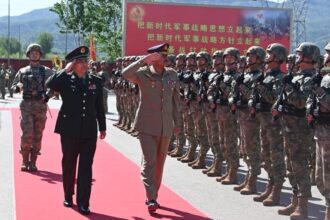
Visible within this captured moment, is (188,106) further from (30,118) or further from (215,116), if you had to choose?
(30,118)

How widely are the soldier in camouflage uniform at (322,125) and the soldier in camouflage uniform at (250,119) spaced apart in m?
1.92

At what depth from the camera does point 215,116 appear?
1005cm

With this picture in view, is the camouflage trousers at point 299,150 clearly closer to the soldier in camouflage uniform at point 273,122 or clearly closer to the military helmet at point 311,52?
the soldier in camouflage uniform at point 273,122

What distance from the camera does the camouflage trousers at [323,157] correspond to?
21.7 feet

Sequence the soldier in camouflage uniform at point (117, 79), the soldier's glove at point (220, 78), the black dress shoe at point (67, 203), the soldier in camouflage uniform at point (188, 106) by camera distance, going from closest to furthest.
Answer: the black dress shoe at point (67, 203) → the soldier's glove at point (220, 78) → the soldier in camouflage uniform at point (188, 106) → the soldier in camouflage uniform at point (117, 79)

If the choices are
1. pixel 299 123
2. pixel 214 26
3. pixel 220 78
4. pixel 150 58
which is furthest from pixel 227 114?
pixel 214 26

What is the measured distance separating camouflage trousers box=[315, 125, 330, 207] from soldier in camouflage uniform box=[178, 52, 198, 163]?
4.78 meters

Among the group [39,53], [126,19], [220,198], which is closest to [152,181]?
[220,198]

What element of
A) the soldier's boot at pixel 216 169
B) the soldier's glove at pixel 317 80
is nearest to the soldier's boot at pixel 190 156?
the soldier's boot at pixel 216 169

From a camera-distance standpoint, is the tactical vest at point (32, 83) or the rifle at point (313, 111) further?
the tactical vest at point (32, 83)

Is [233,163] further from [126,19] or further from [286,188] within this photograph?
[126,19]

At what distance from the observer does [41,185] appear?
902cm

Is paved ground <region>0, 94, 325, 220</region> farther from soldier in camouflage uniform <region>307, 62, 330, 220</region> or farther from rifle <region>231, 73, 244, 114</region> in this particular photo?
rifle <region>231, 73, 244, 114</region>

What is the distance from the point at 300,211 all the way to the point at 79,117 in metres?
2.83
